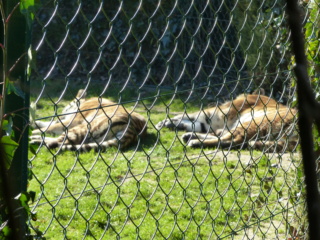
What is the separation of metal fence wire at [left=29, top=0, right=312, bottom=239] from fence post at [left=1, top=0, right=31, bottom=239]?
0.27 ft

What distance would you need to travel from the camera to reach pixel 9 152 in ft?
6.84

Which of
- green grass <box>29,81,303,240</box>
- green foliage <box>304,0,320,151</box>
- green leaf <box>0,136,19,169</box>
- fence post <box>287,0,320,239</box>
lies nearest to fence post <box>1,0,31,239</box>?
green leaf <box>0,136,19,169</box>

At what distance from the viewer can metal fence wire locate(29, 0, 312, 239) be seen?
3.20m

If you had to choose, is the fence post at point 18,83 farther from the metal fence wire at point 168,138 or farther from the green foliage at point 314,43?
the green foliage at point 314,43

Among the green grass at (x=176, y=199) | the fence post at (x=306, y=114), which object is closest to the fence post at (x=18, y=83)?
the green grass at (x=176, y=199)

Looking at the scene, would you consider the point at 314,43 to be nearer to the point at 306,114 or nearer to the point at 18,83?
the point at 18,83

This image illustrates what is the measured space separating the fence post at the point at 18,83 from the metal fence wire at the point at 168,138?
0.08m

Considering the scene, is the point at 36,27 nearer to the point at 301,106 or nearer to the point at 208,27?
the point at 208,27

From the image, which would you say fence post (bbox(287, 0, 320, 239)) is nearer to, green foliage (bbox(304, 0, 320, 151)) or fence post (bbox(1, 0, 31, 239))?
fence post (bbox(1, 0, 31, 239))

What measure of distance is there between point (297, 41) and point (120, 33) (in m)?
11.7

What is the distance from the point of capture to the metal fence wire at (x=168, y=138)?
320 cm

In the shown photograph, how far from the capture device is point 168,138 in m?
8.45

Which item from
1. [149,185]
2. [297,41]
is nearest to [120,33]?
[149,185]

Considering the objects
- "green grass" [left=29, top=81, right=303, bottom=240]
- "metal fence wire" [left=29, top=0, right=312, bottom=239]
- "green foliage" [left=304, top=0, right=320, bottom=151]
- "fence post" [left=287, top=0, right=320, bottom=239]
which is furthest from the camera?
"green foliage" [left=304, top=0, right=320, bottom=151]
